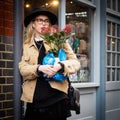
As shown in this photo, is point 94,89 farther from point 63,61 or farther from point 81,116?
point 63,61

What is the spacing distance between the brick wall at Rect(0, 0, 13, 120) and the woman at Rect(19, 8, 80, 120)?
55cm

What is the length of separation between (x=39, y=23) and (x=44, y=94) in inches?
33.3

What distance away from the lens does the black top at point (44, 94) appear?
3939mm

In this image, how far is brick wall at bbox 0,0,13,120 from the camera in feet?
15.2

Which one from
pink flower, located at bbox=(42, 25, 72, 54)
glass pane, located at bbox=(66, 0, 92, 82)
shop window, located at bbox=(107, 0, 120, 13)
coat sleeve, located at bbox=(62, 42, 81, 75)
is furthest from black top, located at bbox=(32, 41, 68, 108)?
shop window, located at bbox=(107, 0, 120, 13)

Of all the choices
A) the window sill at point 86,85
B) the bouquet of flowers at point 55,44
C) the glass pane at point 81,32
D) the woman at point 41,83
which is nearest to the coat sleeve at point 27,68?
the woman at point 41,83

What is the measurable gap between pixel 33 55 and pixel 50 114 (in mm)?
694

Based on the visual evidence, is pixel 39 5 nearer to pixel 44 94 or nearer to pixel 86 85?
pixel 86 85

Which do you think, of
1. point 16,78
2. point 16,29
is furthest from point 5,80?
point 16,29

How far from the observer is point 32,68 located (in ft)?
13.0

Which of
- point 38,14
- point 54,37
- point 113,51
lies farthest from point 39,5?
point 113,51

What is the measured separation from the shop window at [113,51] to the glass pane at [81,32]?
2.49ft

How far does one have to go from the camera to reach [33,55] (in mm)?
4105

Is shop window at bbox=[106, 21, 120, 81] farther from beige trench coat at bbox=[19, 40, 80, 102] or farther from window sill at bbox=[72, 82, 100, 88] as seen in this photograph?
beige trench coat at bbox=[19, 40, 80, 102]
